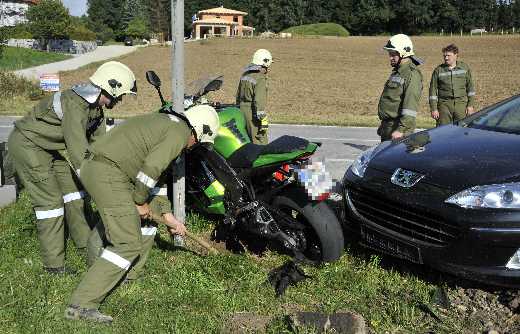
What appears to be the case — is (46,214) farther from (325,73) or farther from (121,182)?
(325,73)

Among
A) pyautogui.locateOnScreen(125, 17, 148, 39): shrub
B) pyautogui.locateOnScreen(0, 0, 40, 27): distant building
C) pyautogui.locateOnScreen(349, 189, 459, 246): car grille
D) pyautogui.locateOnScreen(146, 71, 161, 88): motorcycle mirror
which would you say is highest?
pyautogui.locateOnScreen(0, 0, 40, 27): distant building

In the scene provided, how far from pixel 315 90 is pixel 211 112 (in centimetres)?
2384

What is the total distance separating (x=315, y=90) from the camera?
27406 mm

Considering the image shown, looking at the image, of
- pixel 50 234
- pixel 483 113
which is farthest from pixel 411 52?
pixel 50 234

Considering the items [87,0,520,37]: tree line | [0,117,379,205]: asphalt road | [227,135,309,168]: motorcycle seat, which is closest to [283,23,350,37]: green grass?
[87,0,520,37]: tree line

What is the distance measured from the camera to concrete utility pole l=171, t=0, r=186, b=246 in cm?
469

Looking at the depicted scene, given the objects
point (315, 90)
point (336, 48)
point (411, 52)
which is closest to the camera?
point (411, 52)

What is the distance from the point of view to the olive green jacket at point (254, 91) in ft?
25.3

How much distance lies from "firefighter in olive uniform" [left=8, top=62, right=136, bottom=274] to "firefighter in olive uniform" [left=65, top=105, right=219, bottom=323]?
55 centimetres

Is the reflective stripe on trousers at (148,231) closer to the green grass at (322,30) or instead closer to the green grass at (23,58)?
the green grass at (23,58)

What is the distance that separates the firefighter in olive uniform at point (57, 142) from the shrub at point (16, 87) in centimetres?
1615

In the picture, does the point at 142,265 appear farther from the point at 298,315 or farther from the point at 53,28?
the point at 53,28

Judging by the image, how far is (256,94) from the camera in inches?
303

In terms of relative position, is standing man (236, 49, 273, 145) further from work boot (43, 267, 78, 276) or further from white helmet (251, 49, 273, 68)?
work boot (43, 267, 78, 276)
